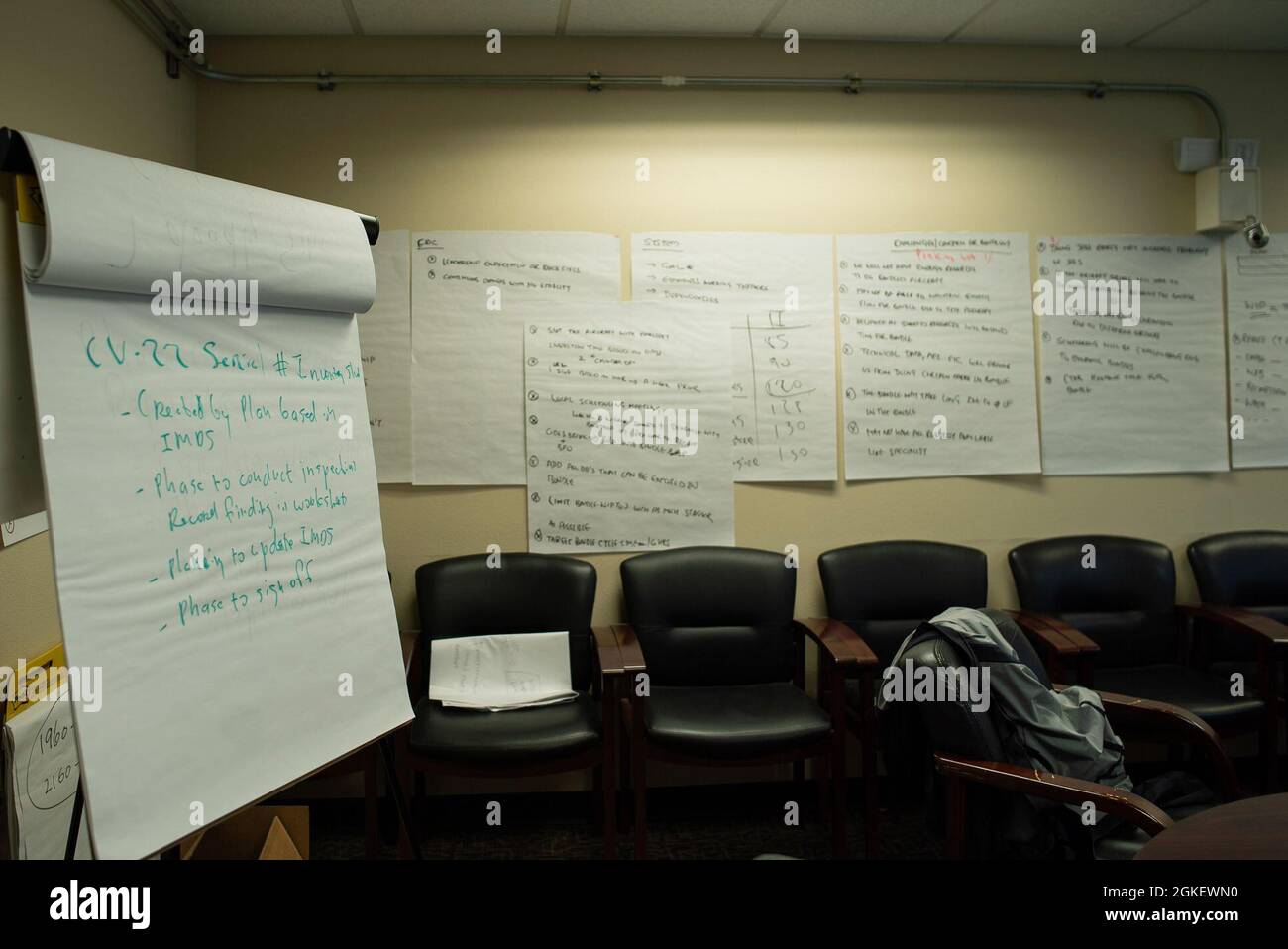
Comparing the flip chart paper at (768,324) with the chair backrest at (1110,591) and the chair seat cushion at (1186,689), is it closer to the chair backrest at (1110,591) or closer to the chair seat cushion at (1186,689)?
the chair backrest at (1110,591)

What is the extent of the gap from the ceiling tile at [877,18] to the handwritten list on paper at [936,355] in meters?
0.70

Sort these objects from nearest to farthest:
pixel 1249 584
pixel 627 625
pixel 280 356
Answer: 1. pixel 280 356
2. pixel 627 625
3. pixel 1249 584

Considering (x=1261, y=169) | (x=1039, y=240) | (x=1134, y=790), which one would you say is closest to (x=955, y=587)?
(x=1134, y=790)

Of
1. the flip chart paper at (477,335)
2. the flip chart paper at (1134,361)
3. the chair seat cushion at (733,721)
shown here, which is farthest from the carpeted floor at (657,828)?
the flip chart paper at (1134,361)

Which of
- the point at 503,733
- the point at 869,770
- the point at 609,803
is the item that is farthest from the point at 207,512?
the point at 869,770

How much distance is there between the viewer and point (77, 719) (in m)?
1.23

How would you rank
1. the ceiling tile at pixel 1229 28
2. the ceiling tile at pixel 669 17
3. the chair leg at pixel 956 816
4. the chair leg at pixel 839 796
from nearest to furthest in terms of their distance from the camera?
1. the chair leg at pixel 956 816
2. the chair leg at pixel 839 796
3. the ceiling tile at pixel 669 17
4. the ceiling tile at pixel 1229 28

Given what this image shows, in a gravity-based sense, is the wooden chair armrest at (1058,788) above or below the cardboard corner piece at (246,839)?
above

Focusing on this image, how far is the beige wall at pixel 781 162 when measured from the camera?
9.32 feet

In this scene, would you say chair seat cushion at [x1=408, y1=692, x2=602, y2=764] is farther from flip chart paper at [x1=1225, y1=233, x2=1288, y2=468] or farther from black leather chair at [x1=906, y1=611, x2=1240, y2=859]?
flip chart paper at [x1=1225, y1=233, x2=1288, y2=468]

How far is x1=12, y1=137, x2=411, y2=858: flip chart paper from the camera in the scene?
130 cm
